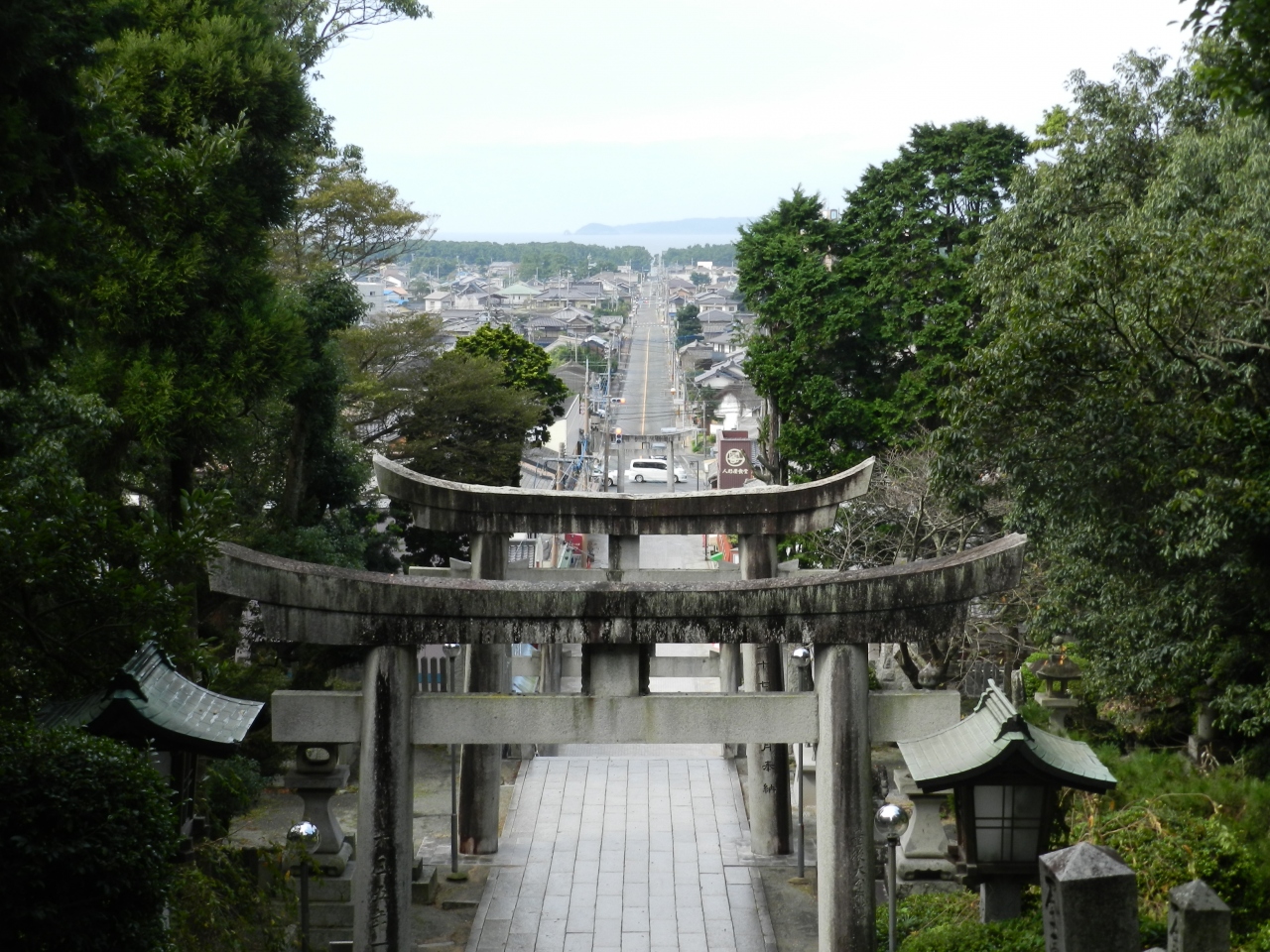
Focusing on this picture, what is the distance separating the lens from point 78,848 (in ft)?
25.4

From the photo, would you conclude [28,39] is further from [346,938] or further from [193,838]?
[346,938]

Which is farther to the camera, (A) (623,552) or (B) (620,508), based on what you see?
(A) (623,552)

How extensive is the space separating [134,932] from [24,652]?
4.04 meters

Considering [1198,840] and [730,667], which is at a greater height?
[730,667]

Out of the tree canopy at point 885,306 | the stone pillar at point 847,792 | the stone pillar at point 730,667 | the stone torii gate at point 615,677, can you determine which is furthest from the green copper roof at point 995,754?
the tree canopy at point 885,306

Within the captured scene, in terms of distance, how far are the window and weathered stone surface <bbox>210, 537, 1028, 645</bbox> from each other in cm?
170

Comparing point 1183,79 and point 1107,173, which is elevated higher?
point 1183,79

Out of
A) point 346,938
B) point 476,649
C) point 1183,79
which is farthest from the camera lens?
point 1183,79

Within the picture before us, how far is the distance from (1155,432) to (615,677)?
739 centimetres

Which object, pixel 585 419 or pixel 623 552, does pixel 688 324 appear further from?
pixel 623 552

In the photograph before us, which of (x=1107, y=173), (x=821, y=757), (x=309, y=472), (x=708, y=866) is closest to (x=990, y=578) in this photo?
(x=821, y=757)

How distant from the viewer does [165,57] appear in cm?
1681

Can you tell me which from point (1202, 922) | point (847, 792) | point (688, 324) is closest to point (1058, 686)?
point (847, 792)

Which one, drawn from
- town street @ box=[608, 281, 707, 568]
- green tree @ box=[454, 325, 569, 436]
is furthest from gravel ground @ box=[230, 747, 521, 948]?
town street @ box=[608, 281, 707, 568]
